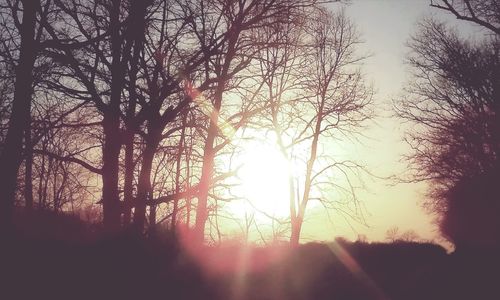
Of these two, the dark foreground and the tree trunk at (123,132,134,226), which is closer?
the dark foreground

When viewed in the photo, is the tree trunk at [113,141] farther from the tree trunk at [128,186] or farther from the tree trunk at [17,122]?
the tree trunk at [128,186]

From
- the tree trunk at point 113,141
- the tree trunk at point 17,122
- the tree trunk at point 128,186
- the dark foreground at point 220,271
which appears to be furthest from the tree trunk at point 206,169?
the tree trunk at point 17,122

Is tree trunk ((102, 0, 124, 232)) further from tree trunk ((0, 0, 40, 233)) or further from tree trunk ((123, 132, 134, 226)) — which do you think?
tree trunk ((123, 132, 134, 226))

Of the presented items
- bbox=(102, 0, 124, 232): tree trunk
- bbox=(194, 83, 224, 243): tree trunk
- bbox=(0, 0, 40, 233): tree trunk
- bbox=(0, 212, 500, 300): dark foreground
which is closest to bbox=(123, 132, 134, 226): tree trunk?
bbox=(194, 83, 224, 243): tree trunk

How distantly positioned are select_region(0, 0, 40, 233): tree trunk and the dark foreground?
23.7 inches

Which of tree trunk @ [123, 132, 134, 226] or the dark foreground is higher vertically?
Result: tree trunk @ [123, 132, 134, 226]

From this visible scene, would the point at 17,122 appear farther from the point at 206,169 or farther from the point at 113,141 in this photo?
the point at 206,169

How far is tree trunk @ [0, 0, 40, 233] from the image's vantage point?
7113mm

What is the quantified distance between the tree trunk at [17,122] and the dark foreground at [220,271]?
23.7 inches

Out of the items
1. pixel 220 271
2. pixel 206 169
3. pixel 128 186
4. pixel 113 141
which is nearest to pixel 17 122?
pixel 113 141

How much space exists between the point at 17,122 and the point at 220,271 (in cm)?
396

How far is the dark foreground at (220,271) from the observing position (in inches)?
230

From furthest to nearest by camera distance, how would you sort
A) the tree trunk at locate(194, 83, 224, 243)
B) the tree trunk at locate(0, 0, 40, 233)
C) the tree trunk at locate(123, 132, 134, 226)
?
the tree trunk at locate(194, 83, 224, 243) < the tree trunk at locate(123, 132, 134, 226) < the tree trunk at locate(0, 0, 40, 233)

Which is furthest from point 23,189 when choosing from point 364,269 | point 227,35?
point 364,269
